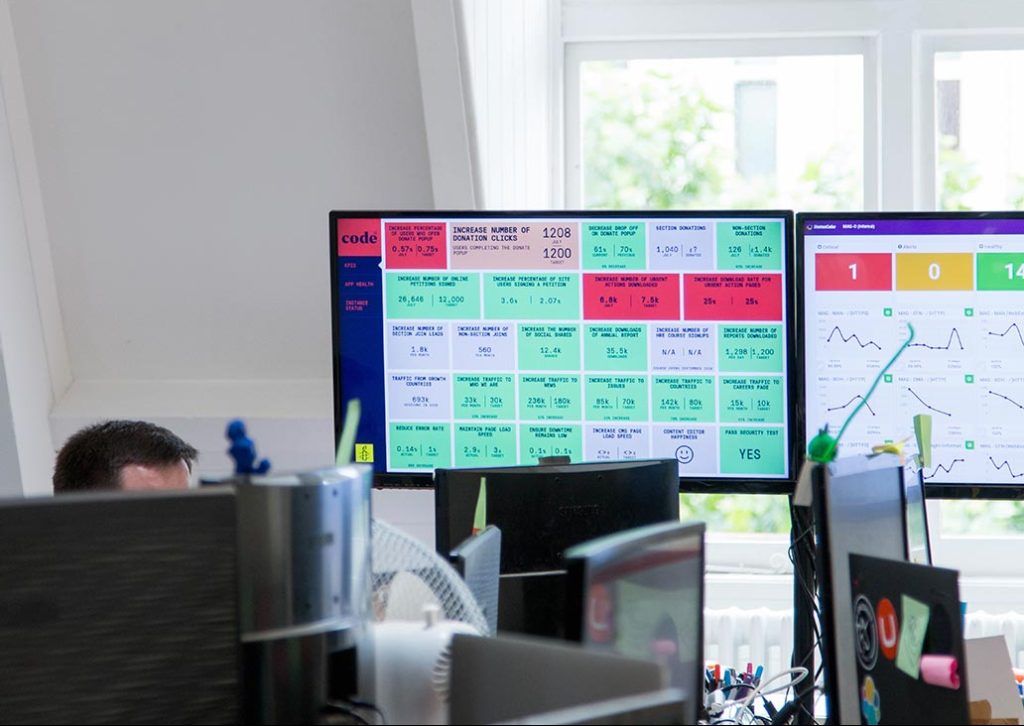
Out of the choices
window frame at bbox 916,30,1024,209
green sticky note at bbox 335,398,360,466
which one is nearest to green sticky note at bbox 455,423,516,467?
green sticky note at bbox 335,398,360,466

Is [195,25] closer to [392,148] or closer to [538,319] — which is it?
[392,148]

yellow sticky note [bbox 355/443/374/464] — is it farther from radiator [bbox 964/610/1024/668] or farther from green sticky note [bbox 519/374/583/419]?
radiator [bbox 964/610/1024/668]

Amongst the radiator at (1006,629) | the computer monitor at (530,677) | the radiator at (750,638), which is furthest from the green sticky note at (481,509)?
the radiator at (1006,629)

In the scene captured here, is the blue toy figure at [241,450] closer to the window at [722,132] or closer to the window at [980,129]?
the window at [722,132]

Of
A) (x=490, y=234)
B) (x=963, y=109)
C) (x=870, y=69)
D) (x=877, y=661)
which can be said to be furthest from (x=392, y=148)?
(x=877, y=661)

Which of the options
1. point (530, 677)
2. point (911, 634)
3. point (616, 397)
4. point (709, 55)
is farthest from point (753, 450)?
point (530, 677)

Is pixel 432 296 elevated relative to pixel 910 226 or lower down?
lower down

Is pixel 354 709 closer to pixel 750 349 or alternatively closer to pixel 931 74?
pixel 750 349

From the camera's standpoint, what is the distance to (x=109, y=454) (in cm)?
214

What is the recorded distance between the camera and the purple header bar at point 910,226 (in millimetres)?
2465

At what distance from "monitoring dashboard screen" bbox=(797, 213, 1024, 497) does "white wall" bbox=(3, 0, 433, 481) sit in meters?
1.13

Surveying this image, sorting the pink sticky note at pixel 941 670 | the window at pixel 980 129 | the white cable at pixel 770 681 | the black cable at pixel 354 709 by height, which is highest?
the window at pixel 980 129

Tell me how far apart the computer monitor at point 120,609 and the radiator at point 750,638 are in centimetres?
203

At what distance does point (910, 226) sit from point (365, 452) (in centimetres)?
115
